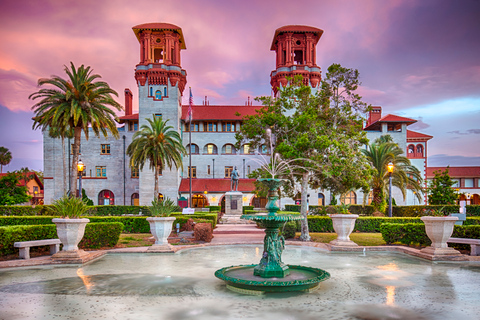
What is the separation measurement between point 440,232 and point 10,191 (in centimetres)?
4098

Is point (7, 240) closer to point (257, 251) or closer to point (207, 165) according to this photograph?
point (257, 251)

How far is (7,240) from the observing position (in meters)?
12.7

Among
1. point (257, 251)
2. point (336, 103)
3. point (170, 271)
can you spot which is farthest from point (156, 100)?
point (170, 271)

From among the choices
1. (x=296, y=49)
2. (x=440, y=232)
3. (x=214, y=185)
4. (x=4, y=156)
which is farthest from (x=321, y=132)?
(x=4, y=156)

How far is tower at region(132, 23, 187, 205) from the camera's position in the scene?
4866 centimetres

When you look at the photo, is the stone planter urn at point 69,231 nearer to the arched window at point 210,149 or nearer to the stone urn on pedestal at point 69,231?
the stone urn on pedestal at point 69,231

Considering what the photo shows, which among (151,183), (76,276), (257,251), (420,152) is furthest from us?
(420,152)

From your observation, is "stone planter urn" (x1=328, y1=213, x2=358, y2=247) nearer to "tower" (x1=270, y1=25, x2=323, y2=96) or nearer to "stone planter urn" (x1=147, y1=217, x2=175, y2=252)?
"stone planter urn" (x1=147, y1=217, x2=175, y2=252)

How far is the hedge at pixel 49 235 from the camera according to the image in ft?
42.0

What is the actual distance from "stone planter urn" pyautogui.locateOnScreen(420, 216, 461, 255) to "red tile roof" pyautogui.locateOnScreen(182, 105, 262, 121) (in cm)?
4270

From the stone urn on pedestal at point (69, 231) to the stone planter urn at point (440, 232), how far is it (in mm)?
12189

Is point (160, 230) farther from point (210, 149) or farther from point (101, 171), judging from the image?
point (101, 171)

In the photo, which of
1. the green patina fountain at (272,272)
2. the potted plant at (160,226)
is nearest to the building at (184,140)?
the potted plant at (160,226)

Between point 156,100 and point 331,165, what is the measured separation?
1360 inches
